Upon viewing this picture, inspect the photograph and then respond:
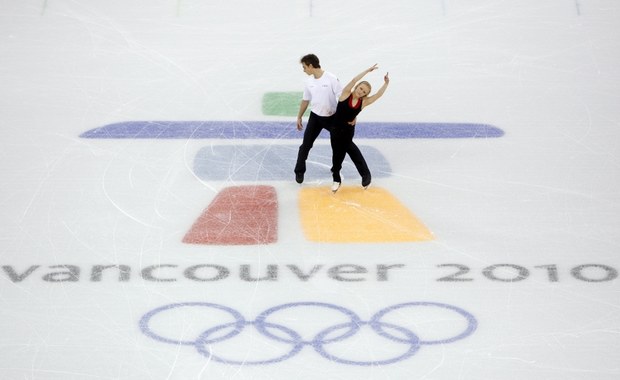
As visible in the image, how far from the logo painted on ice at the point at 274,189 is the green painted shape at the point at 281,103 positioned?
0.28 m

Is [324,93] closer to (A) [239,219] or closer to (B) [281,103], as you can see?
(A) [239,219]

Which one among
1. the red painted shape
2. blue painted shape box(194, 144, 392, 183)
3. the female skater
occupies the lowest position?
the red painted shape

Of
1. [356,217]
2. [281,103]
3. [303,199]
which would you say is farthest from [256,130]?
[356,217]

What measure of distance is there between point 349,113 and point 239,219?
1.45 m

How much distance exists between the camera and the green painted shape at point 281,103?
1269 centimetres

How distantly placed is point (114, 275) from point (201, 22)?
6310 mm

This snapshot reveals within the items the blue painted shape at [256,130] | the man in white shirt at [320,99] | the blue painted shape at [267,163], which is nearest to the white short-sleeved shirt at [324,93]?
the man in white shirt at [320,99]

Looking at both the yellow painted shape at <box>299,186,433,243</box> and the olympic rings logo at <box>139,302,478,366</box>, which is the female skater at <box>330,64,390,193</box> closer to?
the yellow painted shape at <box>299,186,433,243</box>

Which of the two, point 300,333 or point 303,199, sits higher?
point 303,199

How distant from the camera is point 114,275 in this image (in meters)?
9.03

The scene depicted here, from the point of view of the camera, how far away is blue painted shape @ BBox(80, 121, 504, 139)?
12.1 metres

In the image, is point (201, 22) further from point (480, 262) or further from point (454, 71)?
point (480, 262)

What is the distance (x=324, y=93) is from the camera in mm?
10367

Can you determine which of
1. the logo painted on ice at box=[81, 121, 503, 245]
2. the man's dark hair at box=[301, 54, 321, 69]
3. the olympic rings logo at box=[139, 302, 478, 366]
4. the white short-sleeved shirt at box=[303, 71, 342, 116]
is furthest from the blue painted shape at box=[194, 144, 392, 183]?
the olympic rings logo at box=[139, 302, 478, 366]
